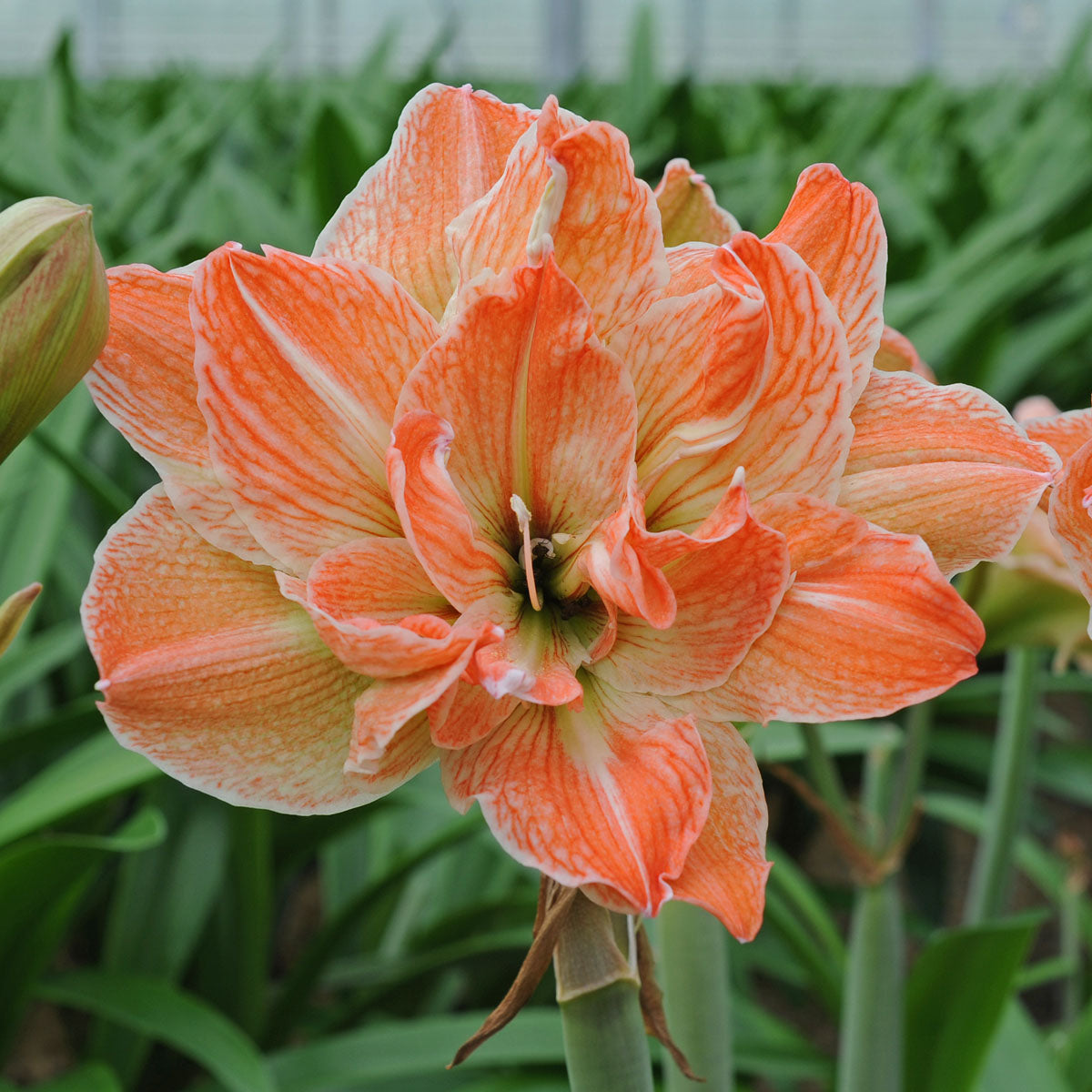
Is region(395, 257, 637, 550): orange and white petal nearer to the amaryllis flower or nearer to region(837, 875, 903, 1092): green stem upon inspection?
the amaryllis flower

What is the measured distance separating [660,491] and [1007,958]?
1.59ft

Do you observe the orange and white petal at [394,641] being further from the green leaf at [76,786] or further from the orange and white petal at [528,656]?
the green leaf at [76,786]

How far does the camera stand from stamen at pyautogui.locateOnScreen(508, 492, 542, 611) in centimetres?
28

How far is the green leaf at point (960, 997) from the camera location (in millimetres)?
671

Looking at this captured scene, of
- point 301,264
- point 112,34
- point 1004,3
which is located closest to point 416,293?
point 301,264

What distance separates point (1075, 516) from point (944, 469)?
3 centimetres

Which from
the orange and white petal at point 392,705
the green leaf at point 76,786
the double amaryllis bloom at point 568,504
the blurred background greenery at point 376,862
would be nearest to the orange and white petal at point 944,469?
the double amaryllis bloom at point 568,504

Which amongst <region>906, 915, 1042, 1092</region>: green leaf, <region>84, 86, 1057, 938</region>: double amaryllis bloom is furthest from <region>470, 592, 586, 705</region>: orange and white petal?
<region>906, 915, 1042, 1092</region>: green leaf

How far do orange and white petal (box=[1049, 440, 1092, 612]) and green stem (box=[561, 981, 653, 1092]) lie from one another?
0.14 meters

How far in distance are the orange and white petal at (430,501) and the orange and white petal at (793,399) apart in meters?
0.06

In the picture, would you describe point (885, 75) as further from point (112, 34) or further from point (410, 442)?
point (410, 442)

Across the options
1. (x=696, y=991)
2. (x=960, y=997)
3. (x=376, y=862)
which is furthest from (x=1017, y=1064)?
(x=376, y=862)

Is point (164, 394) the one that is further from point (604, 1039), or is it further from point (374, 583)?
point (604, 1039)

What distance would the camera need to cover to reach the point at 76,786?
792 mm
